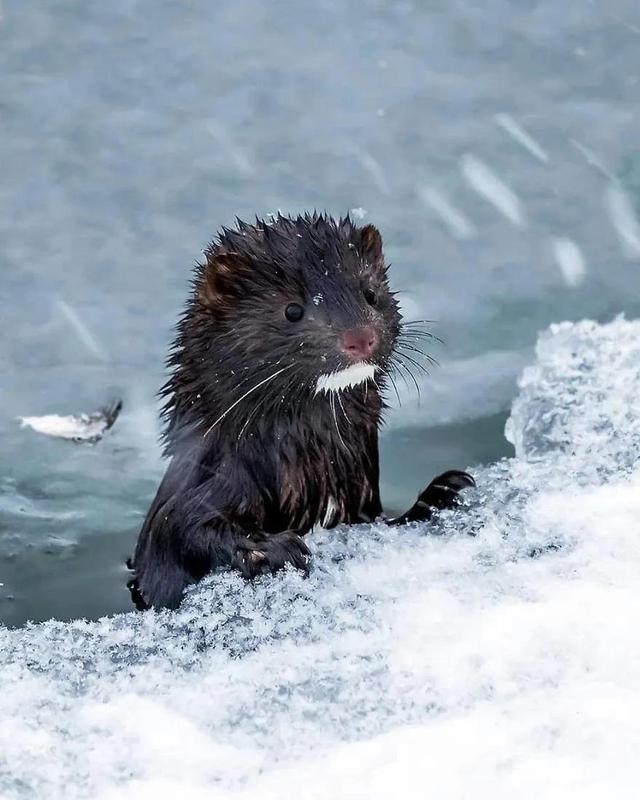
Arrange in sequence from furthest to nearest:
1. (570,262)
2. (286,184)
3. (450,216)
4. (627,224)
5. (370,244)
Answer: (286,184)
(450,216)
(627,224)
(570,262)
(370,244)

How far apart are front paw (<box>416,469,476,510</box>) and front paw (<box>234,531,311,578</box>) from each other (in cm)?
80

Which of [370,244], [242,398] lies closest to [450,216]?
[370,244]

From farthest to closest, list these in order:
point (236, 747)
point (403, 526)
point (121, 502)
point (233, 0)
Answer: point (233, 0)
point (121, 502)
point (403, 526)
point (236, 747)

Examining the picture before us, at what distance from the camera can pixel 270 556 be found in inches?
161

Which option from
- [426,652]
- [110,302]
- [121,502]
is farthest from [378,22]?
[426,652]

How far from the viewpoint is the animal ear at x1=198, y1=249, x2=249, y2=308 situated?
4.42 m

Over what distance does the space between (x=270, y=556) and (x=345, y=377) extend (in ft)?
2.21

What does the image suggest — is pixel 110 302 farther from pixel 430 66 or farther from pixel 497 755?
pixel 497 755

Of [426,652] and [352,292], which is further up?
[352,292]

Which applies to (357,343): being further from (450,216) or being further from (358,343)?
(450,216)

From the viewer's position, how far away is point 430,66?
36.1 ft

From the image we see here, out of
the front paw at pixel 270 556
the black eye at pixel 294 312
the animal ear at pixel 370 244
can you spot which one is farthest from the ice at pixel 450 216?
the front paw at pixel 270 556

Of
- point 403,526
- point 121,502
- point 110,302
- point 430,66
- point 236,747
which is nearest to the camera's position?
point 236,747

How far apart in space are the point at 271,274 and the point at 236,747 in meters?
1.92
